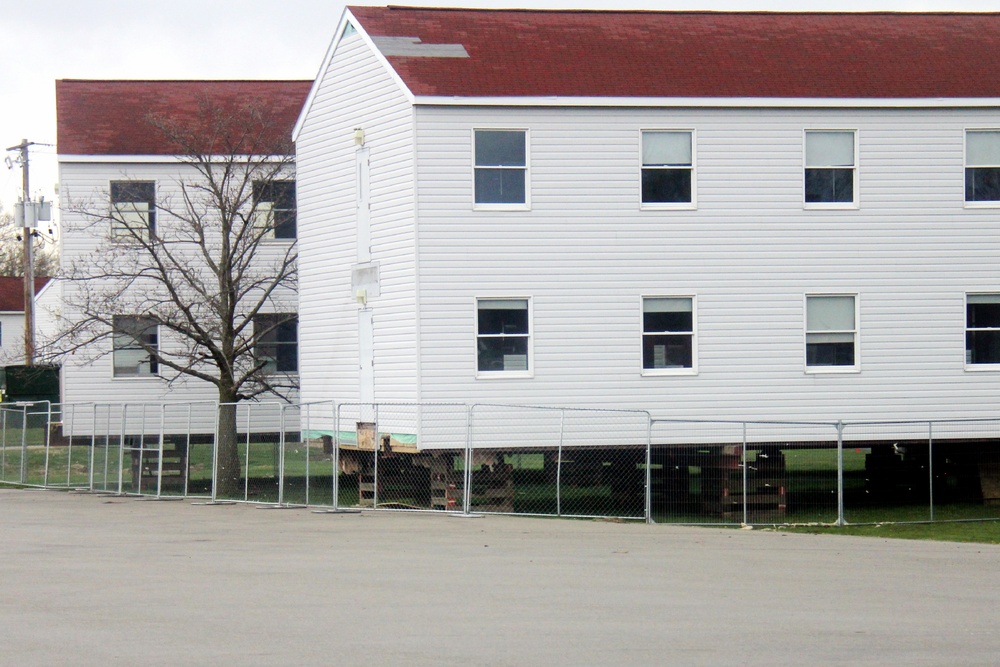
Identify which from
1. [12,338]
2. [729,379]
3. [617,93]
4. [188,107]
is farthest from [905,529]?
[12,338]

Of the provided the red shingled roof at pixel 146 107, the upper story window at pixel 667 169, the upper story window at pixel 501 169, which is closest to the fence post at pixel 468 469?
the upper story window at pixel 501 169

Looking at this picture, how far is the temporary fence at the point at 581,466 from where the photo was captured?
23906 millimetres

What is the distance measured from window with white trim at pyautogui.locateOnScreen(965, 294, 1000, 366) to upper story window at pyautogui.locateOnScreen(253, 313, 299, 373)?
1612 cm

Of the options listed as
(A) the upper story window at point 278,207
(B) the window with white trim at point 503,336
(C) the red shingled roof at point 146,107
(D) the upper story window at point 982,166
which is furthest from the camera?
(C) the red shingled roof at point 146,107

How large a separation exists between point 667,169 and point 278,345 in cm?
1288

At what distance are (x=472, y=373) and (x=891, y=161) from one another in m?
9.25

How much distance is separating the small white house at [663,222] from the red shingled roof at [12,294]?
53571 mm

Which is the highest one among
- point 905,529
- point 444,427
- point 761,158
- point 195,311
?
point 761,158

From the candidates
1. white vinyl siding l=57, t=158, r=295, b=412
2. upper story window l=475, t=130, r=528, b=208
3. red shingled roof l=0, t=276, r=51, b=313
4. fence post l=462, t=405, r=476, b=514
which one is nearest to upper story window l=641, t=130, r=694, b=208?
upper story window l=475, t=130, r=528, b=208

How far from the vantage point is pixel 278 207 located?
34.2m

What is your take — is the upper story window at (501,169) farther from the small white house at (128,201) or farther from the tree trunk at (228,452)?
the small white house at (128,201)

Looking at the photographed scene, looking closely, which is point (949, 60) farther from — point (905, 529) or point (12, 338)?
point (12, 338)

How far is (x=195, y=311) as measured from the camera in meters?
33.4

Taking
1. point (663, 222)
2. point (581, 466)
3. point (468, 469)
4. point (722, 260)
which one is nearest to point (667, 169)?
point (663, 222)
